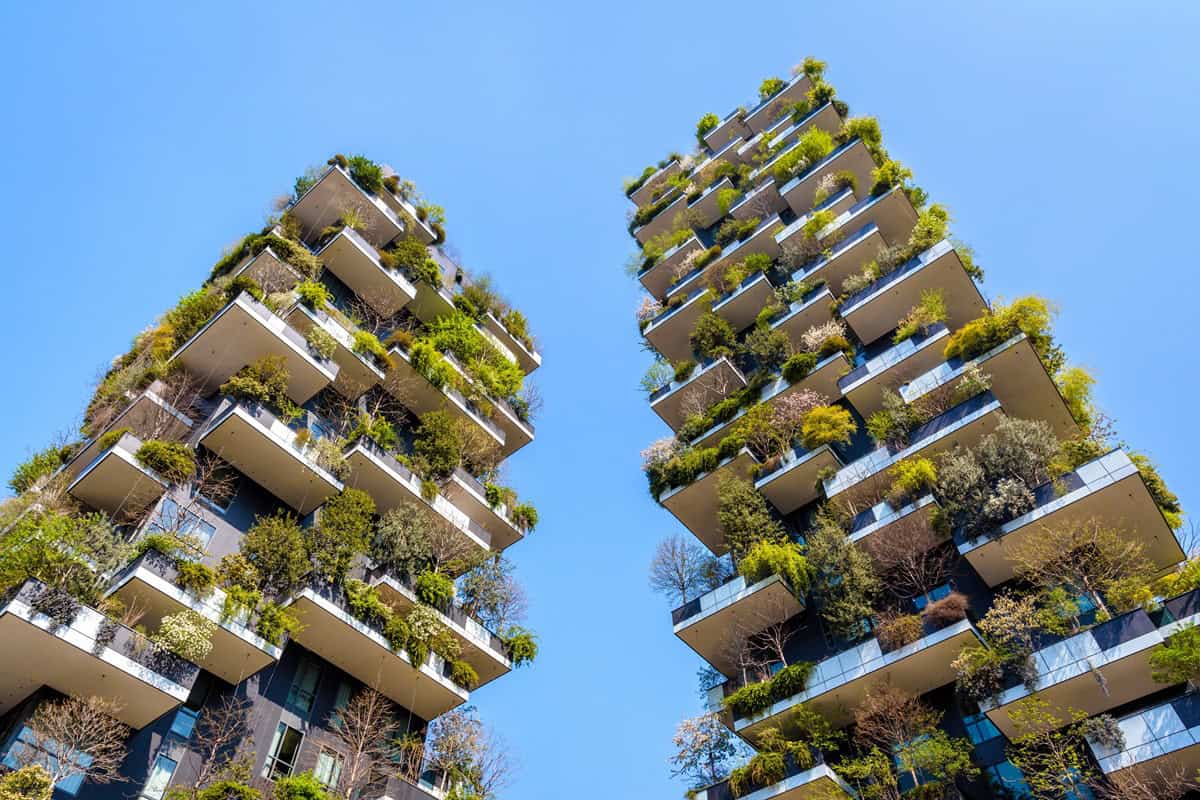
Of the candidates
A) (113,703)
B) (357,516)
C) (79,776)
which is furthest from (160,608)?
(357,516)

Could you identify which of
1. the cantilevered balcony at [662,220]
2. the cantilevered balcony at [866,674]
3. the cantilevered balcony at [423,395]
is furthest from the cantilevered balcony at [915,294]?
the cantilevered balcony at [662,220]

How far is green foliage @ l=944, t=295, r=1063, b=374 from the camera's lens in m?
26.3

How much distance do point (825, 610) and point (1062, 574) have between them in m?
6.61

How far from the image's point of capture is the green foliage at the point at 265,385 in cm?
2566

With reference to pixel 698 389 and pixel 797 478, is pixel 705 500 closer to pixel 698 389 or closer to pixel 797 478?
pixel 797 478

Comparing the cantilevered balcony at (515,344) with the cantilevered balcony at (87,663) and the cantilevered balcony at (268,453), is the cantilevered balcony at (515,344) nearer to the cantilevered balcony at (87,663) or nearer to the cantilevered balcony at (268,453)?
the cantilevered balcony at (268,453)

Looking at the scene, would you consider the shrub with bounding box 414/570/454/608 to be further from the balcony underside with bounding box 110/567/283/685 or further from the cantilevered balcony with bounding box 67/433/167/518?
the cantilevered balcony with bounding box 67/433/167/518

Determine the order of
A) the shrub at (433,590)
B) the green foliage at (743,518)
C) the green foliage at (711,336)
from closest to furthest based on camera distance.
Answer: the shrub at (433,590) → the green foliage at (743,518) → the green foliage at (711,336)

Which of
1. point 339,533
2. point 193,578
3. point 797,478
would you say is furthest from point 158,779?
point 797,478

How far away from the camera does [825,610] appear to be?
24875 millimetres

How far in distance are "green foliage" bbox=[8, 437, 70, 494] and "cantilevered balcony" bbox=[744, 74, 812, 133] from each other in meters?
41.6

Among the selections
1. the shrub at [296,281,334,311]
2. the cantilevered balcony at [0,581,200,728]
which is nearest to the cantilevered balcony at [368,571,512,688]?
the cantilevered balcony at [0,581,200,728]

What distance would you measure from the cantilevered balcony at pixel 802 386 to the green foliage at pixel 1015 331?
4939mm

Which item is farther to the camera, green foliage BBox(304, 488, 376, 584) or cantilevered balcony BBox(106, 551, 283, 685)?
green foliage BBox(304, 488, 376, 584)
